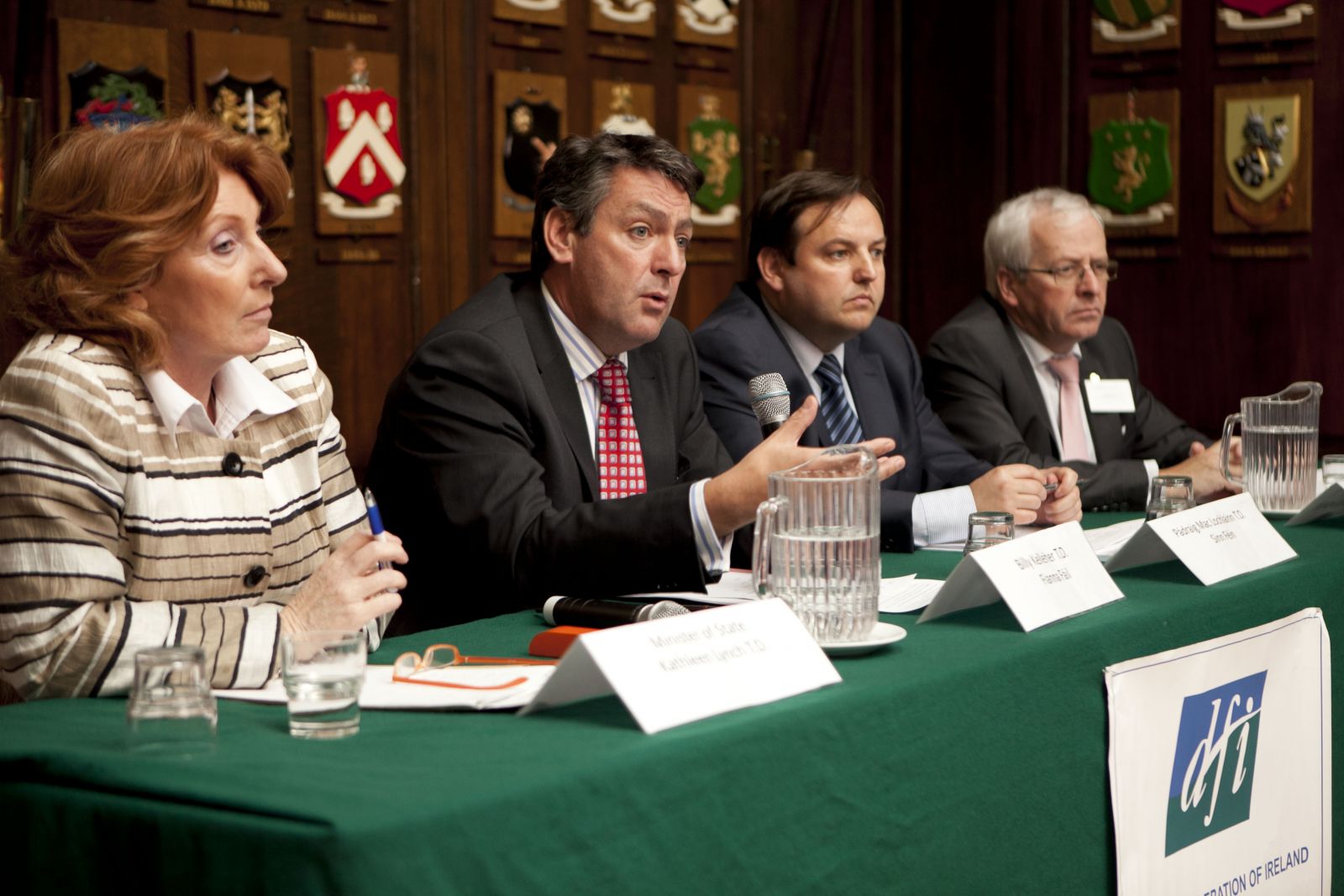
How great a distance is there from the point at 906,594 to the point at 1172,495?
68cm

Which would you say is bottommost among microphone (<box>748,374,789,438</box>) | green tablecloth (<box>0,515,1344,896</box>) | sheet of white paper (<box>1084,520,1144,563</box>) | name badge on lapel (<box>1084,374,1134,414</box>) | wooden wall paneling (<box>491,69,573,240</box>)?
green tablecloth (<box>0,515,1344,896</box>)

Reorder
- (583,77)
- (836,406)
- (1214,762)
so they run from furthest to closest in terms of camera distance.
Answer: (583,77) < (836,406) < (1214,762)

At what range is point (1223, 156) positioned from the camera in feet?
18.0

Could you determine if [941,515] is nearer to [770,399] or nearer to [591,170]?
[770,399]

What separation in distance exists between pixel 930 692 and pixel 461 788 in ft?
1.98

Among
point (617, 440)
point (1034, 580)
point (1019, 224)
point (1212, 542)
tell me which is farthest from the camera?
point (1019, 224)

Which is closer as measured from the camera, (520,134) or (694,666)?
(694,666)

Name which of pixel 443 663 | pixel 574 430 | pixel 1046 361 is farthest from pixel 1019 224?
pixel 443 663

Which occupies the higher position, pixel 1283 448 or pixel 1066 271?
pixel 1066 271

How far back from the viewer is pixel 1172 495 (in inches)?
101

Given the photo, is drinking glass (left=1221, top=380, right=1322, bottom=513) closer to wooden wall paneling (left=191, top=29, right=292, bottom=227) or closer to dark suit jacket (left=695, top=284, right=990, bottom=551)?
dark suit jacket (left=695, top=284, right=990, bottom=551)

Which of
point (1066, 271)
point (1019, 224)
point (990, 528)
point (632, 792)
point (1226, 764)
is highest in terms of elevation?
point (1019, 224)

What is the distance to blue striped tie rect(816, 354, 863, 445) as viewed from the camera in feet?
11.1

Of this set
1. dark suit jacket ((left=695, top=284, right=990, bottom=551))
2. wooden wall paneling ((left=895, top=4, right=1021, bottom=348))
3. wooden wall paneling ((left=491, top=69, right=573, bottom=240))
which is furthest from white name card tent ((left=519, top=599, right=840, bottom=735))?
wooden wall paneling ((left=895, top=4, right=1021, bottom=348))
